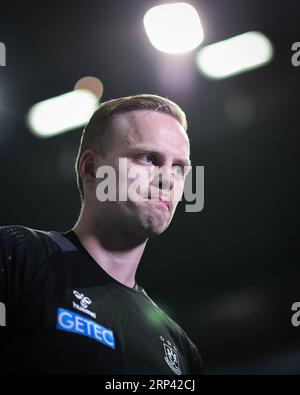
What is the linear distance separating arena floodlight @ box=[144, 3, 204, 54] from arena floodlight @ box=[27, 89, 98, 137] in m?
0.38

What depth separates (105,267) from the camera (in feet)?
3.64

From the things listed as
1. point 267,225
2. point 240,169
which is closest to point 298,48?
point 240,169

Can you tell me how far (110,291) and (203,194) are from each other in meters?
1.44

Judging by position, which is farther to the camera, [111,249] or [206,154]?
[206,154]

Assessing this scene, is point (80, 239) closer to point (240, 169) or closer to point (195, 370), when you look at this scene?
point (195, 370)

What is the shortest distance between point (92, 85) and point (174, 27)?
471mm

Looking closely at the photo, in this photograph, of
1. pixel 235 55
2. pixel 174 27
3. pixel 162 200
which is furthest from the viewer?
pixel 235 55

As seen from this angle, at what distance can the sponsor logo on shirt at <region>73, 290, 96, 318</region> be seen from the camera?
0.95 meters

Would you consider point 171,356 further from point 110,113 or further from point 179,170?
point 110,113

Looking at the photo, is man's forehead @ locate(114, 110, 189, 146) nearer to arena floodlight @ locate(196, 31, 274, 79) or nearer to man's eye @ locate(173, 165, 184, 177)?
man's eye @ locate(173, 165, 184, 177)

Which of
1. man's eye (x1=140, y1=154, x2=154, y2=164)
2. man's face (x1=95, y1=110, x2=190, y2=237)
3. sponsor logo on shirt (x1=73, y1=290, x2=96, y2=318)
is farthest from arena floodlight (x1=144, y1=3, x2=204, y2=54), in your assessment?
sponsor logo on shirt (x1=73, y1=290, x2=96, y2=318)

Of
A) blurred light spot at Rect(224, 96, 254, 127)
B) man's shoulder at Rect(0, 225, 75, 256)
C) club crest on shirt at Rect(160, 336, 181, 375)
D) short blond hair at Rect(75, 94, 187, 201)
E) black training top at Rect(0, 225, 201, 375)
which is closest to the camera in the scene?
black training top at Rect(0, 225, 201, 375)

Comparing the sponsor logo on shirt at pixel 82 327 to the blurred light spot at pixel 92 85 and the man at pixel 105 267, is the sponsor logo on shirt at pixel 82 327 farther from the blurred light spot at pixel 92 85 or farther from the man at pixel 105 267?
the blurred light spot at pixel 92 85

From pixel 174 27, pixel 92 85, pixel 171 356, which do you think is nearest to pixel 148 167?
pixel 171 356
